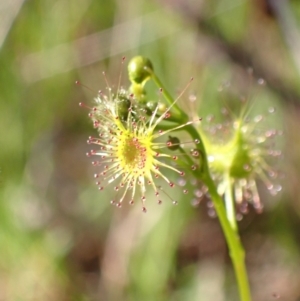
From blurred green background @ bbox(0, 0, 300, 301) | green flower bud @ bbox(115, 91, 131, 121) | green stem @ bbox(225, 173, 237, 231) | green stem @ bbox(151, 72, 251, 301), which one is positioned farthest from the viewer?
blurred green background @ bbox(0, 0, 300, 301)

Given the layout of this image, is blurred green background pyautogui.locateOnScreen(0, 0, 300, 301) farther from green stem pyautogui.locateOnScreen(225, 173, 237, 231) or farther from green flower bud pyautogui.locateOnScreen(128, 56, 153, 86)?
green flower bud pyautogui.locateOnScreen(128, 56, 153, 86)

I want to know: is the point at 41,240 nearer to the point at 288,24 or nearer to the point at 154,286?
the point at 154,286

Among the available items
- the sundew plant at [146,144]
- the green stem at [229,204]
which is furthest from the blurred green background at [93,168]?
the sundew plant at [146,144]

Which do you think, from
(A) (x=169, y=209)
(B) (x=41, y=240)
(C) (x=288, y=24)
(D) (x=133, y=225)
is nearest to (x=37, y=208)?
(B) (x=41, y=240)

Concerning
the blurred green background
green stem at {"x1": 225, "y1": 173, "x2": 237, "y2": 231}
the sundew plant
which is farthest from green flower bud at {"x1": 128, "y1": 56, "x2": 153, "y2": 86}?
the blurred green background

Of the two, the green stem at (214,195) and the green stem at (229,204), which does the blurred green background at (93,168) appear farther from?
the green stem at (214,195)

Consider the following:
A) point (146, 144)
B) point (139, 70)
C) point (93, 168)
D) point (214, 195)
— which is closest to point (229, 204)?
point (214, 195)

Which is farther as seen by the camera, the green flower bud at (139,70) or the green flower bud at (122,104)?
the green flower bud at (139,70)

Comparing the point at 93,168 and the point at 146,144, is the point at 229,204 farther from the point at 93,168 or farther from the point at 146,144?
the point at 93,168
